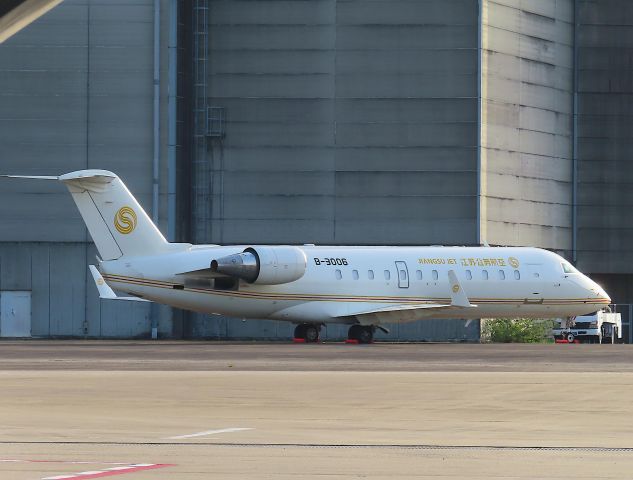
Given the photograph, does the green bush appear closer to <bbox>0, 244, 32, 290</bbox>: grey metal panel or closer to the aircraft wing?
<bbox>0, 244, 32, 290</bbox>: grey metal panel

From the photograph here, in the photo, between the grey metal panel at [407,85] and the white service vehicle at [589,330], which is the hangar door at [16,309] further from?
the white service vehicle at [589,330]

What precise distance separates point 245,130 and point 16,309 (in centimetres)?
1229

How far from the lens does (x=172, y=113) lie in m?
58.9

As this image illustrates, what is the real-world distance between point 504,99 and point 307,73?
30.2 feet

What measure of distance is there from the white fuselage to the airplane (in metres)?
0.03

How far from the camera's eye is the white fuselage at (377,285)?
148 feet

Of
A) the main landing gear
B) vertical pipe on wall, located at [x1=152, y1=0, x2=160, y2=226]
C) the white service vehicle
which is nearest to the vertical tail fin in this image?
the main landing gear

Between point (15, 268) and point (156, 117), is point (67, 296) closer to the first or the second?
point (15, 268)

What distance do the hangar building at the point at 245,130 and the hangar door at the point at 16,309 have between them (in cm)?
21

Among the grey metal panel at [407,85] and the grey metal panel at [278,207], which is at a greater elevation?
the grey metal panel at [407,85]

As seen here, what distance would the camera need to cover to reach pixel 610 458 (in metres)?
13.1

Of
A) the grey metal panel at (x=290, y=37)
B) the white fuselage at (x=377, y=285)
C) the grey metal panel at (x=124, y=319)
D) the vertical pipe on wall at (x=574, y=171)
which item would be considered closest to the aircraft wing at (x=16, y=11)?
the white fuselage at (x=377, y=285)

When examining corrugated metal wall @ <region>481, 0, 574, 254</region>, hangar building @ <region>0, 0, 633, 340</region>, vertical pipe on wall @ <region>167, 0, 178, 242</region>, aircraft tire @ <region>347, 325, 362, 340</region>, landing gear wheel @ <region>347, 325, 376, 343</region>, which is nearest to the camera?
landing gear wheel @ <region>347, 325, 376, 343</region>

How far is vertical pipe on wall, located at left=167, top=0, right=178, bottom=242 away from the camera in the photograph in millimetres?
58812
